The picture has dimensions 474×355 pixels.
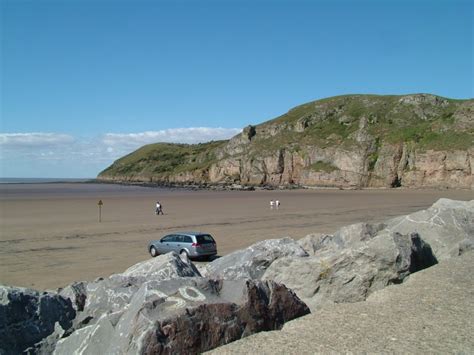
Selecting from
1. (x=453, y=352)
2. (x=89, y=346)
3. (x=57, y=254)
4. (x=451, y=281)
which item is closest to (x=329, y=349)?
(x=453, y=352)

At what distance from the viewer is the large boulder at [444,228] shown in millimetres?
14828

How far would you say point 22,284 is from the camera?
711 inches

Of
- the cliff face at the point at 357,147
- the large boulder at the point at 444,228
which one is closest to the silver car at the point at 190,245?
the large boulder at the point at 444,228

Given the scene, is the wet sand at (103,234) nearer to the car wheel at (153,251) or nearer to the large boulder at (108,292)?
the car wheel at (153,251)

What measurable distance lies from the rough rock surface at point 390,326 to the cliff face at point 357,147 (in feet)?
277

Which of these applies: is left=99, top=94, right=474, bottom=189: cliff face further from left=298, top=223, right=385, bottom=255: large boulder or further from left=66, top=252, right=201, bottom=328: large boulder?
left=66, top=252, right=201, bottom=328: large boulder

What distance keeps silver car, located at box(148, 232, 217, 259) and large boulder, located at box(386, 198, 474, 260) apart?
972 centimetres

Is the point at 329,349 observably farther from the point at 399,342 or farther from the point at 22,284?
the point at 22,284

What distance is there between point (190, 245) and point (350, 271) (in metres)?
Answer: 13.1

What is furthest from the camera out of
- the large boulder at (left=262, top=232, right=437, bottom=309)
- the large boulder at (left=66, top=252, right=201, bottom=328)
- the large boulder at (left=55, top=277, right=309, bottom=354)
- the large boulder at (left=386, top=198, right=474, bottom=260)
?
the large boulder at (left=386, top=198, right=474, bottom=260)

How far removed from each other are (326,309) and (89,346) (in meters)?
4.92

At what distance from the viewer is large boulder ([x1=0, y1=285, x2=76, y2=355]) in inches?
354

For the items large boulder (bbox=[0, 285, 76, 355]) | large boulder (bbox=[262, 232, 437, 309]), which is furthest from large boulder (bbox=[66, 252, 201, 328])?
large boulder (bbox=[262, 232, 437, 309])

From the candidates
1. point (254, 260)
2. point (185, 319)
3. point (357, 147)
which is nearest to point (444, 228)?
point (254, 260)
